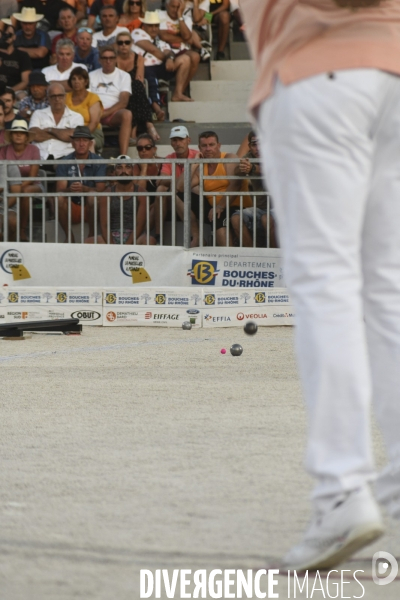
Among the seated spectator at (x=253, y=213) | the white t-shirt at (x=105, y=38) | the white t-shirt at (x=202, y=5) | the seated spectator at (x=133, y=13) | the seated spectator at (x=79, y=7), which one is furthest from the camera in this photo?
the seated spectator at (x=79, y=7)

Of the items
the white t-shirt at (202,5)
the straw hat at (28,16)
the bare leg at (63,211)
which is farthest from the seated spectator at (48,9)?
the bare leg at (63,211)

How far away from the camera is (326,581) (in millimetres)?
2457

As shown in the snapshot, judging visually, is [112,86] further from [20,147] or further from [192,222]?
[192,222]

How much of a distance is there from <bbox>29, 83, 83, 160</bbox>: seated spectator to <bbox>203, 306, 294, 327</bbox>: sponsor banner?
13.1ft

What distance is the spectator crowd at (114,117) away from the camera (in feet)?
38.4

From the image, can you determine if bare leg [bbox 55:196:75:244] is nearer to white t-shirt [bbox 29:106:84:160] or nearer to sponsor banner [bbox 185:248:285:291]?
white t-shirt [bbox 29:106:84:160]

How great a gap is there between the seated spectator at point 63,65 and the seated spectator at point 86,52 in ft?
0.94

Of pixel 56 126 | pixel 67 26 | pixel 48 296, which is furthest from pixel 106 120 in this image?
pixel 48 296

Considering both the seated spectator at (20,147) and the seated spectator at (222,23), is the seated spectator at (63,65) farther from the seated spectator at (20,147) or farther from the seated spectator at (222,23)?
the seated spectator at (222,23)

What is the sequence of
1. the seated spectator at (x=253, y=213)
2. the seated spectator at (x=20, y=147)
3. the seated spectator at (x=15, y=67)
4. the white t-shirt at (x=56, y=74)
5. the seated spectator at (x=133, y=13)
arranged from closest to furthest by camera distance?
the seated spectator at (x=253, y=213) < the seated spectator at (x=20, y=147) < the white t-shirt at (x=56, y=74) < the seated spectator at (x=15, y=67) < the seated spectator at (x=133, y=13)

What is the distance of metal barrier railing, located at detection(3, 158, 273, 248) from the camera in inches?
454

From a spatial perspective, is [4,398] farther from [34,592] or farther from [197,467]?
[34,592]

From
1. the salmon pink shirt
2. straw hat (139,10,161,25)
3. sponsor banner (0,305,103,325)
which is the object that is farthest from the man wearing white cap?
the salmon pink shirt

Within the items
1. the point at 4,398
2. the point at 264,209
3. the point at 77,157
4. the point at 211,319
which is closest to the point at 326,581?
the point at 4,398
